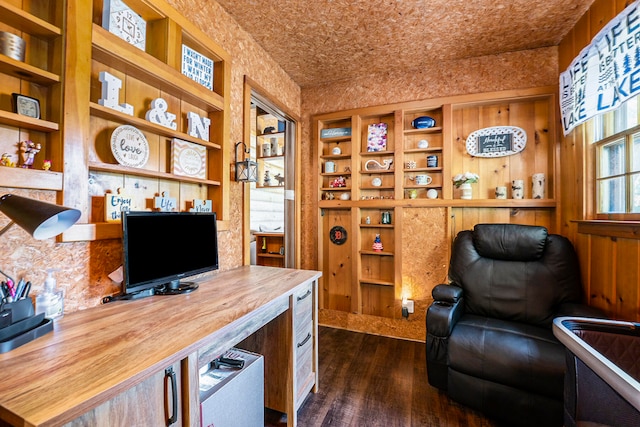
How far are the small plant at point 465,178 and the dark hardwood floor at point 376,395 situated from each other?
5.28 feet

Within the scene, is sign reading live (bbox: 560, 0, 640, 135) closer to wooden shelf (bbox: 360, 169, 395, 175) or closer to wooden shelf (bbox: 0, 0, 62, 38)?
wooden shelf (bbox: 360, 169, 395, 175)

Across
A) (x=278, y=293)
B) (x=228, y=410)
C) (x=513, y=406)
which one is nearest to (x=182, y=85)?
(x=278, y=293)

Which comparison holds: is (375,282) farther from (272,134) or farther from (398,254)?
(272,134)

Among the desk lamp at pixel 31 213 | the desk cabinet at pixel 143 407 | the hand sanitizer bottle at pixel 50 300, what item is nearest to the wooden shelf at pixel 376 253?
the desk cabinet at pixel 143 407

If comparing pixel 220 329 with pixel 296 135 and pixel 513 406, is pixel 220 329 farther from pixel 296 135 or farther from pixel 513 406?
pixel 296 135

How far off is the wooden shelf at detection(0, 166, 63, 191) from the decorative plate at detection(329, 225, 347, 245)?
237 cm

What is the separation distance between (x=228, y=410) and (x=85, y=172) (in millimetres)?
1197

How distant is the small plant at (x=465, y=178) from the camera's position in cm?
252

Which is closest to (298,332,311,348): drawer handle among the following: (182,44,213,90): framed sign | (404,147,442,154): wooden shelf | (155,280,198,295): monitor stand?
(155,280,198,295): monitor stand

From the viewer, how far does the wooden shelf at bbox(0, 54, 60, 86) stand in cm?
93

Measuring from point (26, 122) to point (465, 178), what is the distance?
290 centimetres

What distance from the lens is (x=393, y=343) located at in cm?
264

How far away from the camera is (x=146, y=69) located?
1.36 m

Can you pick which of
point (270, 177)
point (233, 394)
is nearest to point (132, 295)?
point (233, 394)
